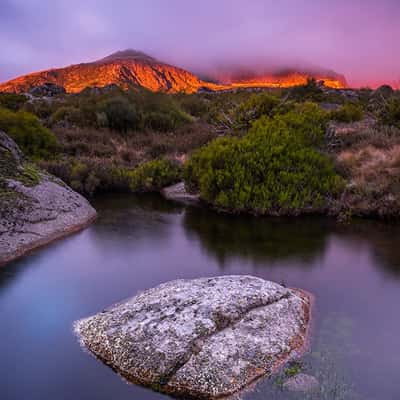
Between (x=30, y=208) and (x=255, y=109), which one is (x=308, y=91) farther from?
(x=30, y=208)

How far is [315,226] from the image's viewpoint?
13.0 m

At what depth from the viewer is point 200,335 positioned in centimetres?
586

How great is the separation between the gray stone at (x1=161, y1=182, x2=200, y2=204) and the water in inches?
52.8

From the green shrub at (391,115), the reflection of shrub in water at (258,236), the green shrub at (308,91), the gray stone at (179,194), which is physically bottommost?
the reflection of shrub in water at (258,236)

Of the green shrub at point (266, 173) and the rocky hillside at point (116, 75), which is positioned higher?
the rocky hillside at point (116, 75)

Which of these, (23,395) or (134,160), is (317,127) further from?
(23,395)

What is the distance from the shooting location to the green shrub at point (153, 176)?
59.6 ft

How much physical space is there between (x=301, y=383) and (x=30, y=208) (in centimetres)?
861

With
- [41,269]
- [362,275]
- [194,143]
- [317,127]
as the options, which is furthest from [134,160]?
[362,275]

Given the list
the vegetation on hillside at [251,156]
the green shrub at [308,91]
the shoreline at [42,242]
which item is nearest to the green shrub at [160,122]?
the vegetation on hillside at [251,156]

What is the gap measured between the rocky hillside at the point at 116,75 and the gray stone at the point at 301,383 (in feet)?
281

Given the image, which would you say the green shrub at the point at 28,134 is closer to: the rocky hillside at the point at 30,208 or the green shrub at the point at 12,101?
the rocky hillside at the point at 30,208

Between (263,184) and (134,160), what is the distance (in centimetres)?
941

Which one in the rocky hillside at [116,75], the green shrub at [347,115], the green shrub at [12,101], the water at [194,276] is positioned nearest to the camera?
the water at [194,276]
